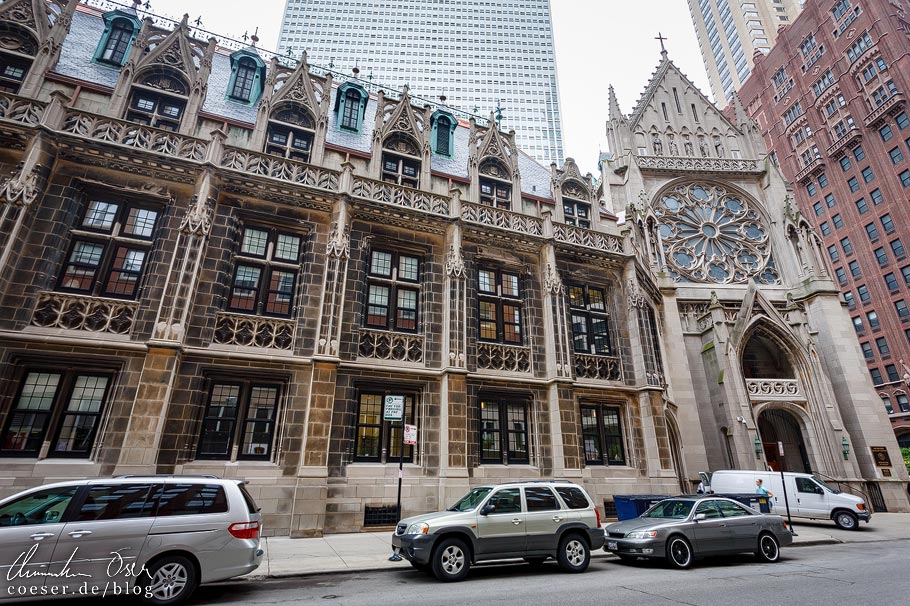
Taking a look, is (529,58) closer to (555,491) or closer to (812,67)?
(812,67)

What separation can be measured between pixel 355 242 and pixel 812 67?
75069 mm

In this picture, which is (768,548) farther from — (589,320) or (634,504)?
(589,320)

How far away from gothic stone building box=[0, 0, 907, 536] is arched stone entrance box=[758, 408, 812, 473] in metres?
0.18

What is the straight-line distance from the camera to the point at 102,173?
507 inches

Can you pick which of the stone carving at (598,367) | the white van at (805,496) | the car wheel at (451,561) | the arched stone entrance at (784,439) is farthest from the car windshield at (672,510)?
the arched stone entrance at (784,439)

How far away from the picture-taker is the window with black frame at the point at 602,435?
1616 centimetres

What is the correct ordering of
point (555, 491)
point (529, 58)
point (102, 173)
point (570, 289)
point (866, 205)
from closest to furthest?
point (555, 491) < point (102, 173) < point (570, 289) < point (866, 205) < point (529, 58)

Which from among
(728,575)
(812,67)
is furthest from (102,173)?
(812,67)

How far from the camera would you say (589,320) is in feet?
59.7

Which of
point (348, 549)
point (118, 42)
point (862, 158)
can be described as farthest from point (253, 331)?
point (862, 158)

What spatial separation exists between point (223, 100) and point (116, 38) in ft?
16.4

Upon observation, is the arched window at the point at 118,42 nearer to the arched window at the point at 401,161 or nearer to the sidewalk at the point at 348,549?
the arched window at the point at 401,161

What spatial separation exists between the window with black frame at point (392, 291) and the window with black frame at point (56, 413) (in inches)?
300

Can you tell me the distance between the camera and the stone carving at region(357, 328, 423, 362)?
14.1 meters
